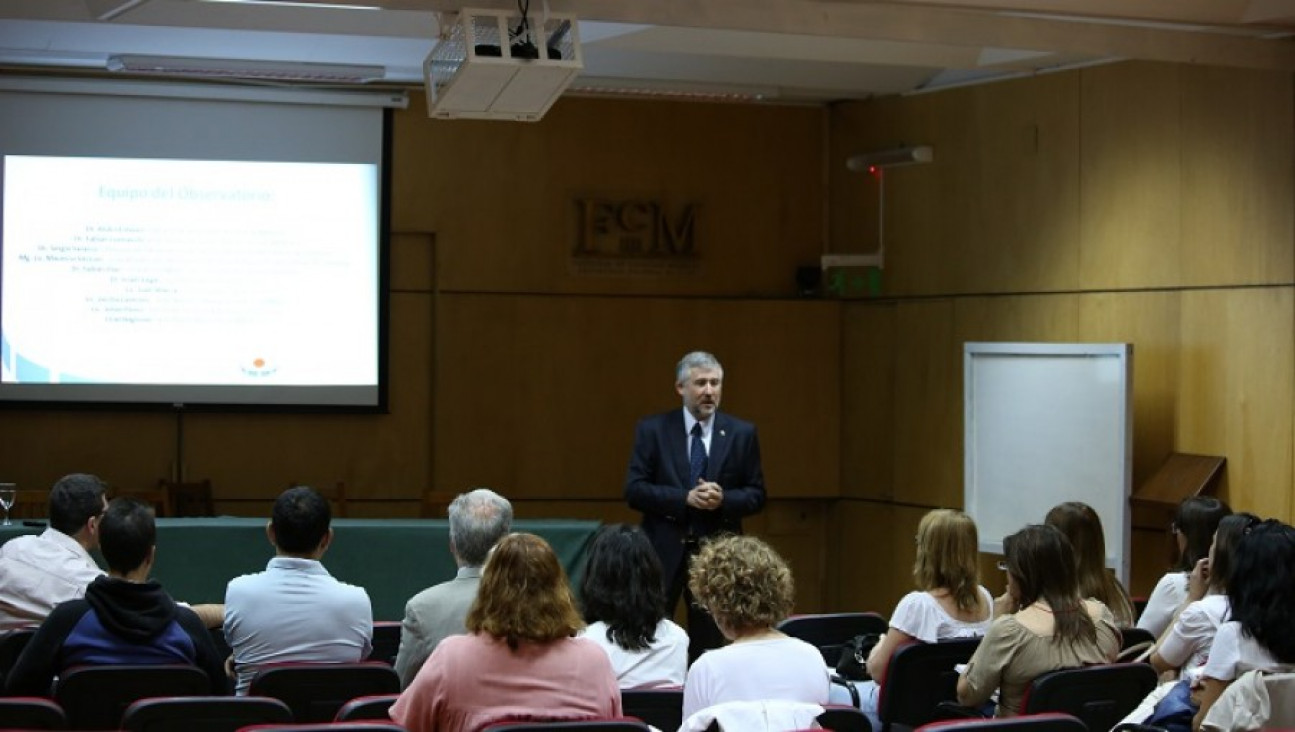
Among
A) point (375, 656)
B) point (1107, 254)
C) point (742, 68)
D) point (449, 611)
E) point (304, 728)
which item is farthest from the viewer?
point (742, 68)

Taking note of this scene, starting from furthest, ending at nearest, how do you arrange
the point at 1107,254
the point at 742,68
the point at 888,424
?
the point at 888,424 → the point at 742,68 → the point at 1107,254

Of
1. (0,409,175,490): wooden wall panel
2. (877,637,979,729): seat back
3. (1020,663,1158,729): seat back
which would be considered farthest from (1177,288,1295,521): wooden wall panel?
(0,409,175,490): wooden wall panel

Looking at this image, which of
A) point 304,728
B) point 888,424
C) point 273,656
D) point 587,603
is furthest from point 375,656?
point 888,424

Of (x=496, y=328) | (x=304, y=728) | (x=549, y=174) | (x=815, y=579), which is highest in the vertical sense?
(x=549, y=174)

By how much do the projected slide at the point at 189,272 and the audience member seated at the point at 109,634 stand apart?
552 centimetres

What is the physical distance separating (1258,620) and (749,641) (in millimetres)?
1284

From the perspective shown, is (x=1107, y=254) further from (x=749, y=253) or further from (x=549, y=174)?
(x=549, y=174)

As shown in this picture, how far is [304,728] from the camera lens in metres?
3.20

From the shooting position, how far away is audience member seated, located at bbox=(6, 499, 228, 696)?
4.14m

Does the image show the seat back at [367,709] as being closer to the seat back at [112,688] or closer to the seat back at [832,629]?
the seat back at [112,688]

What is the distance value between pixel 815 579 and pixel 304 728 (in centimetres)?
764

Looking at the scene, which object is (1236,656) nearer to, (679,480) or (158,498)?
(679,480)

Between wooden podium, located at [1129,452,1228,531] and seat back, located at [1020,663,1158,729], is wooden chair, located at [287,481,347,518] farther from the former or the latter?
seat back, located at [1020,663,1158,729]

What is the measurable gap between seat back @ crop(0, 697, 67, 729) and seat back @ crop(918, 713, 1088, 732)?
1907mm
